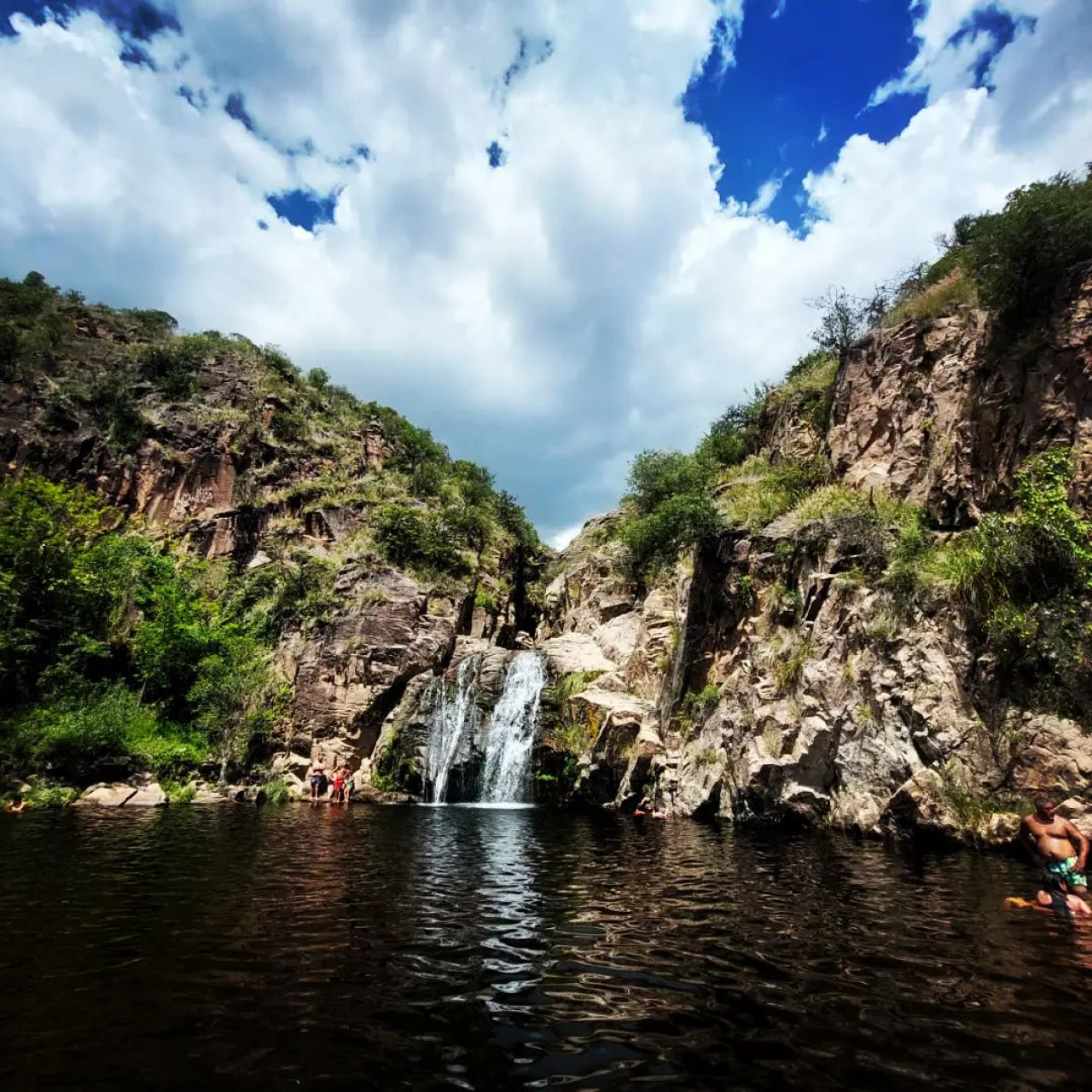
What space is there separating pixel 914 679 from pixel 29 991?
2095 centimetres

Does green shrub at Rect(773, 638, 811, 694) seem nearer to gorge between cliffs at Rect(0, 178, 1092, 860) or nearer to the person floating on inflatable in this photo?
gorge between cliffs at Rect(0, 178, 1092, 860)

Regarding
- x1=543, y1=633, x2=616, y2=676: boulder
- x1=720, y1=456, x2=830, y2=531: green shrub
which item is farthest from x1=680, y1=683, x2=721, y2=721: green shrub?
x1=720, y1=456, x2=830, y2=531: green shrub

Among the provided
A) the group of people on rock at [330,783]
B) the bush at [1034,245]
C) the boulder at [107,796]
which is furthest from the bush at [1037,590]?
the boulder at [107,796]

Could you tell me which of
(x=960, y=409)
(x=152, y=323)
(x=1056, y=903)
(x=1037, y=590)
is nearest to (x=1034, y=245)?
(x=960, y=409)

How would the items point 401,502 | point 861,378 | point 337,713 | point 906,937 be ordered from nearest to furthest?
point 906,937 < point 861,378 < point 337,713 < point 401,502

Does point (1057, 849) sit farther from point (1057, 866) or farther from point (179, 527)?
point (179, 527)

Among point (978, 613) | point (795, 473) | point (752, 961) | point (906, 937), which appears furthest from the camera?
point (795, 473)

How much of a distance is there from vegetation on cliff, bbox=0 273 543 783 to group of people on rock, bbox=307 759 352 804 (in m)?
4.48

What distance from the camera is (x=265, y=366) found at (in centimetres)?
7038

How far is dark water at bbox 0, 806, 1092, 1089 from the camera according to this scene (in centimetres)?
519

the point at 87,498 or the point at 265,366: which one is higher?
the point at 265,366

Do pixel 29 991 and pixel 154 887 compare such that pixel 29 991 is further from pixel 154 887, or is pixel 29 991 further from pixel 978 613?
pixel 978 613

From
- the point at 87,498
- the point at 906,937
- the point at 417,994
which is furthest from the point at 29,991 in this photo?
the point at 87,498

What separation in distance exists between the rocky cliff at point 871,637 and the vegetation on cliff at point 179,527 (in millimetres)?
20808
